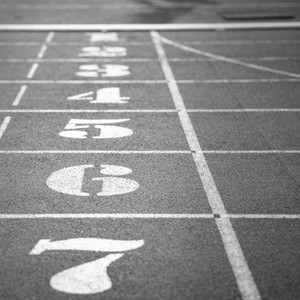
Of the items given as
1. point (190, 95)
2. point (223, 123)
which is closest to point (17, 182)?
point (223, 123)

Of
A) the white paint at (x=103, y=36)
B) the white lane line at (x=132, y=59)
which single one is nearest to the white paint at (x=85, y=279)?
the white lane line at (x=132, y=59)

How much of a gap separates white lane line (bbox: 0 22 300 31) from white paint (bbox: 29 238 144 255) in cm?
1261

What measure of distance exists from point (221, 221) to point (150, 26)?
12730 mm

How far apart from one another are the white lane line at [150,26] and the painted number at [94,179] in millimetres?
10608

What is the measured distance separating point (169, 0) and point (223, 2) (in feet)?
6.67

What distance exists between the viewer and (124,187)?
8.11m

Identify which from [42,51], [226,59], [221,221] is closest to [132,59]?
[226,59]

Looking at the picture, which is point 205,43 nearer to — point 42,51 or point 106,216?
point 42,51

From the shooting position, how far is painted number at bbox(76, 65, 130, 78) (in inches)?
544

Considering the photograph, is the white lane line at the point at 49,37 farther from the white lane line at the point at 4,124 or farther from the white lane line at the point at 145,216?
the white lane line at the point at 145,216

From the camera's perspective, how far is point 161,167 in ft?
28.8

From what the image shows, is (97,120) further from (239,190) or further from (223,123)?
(239,190)

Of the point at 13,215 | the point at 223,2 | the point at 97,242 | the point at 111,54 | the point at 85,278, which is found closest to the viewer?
the point at 85,278

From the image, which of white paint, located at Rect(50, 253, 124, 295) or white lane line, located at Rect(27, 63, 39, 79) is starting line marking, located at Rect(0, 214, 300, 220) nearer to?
white paint, located at Rect(50, 253, 124, 295)
